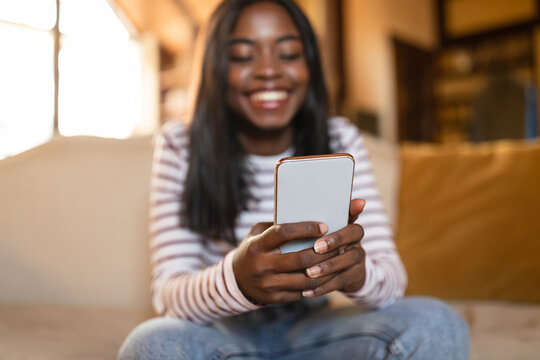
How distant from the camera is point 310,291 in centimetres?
58

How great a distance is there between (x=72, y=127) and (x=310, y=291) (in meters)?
3.72

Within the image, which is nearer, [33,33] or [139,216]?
[139,216]

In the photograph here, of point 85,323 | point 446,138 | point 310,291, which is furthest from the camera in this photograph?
point 446,138

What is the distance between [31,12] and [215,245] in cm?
351

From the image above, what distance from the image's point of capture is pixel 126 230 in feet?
3.86

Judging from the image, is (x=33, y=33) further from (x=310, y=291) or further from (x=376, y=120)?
(x=310, y=291)

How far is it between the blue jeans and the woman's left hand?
0.09 m

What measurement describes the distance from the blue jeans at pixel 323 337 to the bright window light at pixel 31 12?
3557 mm

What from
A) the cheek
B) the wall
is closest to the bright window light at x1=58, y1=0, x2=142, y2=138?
the wall

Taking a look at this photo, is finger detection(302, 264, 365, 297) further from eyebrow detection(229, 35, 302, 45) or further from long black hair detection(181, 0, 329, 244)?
eyebrow detection(229, 35, 302, 45)

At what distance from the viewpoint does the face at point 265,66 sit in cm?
84

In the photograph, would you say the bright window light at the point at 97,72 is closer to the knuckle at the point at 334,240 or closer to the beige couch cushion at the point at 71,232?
the beige couch cushion at the point at 71,232

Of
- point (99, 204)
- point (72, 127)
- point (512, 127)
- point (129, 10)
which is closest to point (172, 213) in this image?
point (99, 204)

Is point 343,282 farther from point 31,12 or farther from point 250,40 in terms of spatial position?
point 31,12
